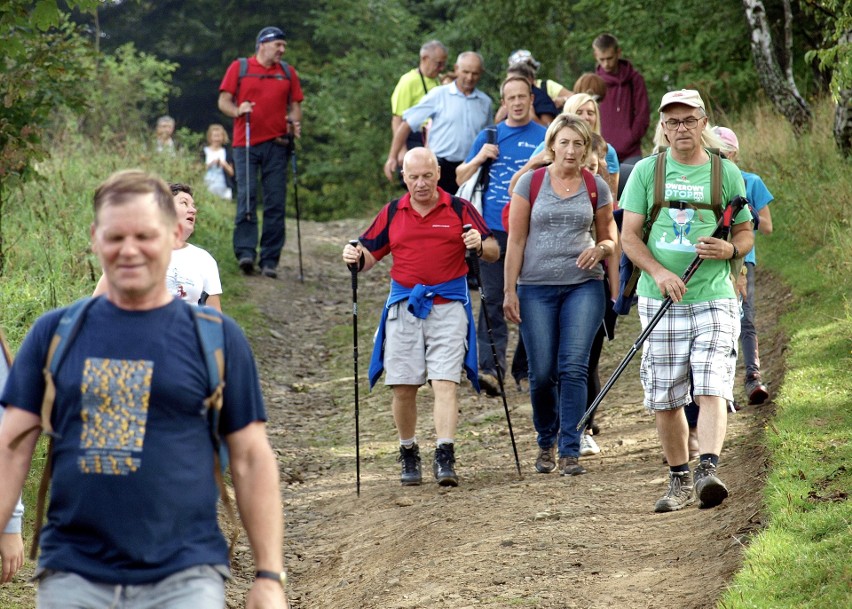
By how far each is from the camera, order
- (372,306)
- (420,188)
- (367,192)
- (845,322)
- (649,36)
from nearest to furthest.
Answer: (420,188) → (845,322) → (372,306) → (649,36) → (367,192)

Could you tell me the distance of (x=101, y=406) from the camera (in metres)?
3.37

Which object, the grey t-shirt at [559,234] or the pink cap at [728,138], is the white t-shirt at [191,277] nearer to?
the grey t-shirt at [559,234]

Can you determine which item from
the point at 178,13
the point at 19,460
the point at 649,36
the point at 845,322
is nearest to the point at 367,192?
the point at 178,13

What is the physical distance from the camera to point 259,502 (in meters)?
3.48

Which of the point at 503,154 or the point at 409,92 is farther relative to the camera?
the point at 409,92

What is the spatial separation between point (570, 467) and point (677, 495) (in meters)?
1.27

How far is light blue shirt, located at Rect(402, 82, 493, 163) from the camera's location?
39.8ft

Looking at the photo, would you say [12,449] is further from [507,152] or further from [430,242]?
[507,152]

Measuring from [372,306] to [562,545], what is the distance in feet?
28.3

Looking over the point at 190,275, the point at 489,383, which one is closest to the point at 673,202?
the point at 190,275

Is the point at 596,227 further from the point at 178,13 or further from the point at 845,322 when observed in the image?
the point at 178,13

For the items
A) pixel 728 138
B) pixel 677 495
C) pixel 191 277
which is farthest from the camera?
pixel 728 138

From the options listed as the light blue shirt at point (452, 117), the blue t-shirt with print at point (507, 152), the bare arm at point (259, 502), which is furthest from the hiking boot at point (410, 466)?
the bare arm at point (259, 502)

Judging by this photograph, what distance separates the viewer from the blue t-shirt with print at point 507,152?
10070 mm
